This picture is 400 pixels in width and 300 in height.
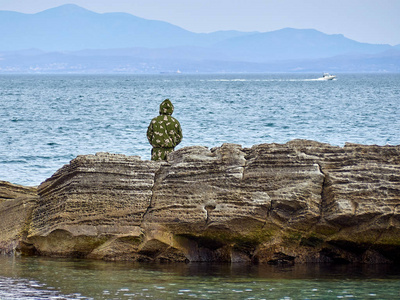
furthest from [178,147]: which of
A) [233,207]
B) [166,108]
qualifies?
[233,207]

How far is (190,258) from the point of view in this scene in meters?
15.2

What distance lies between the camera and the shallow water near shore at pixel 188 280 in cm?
1170

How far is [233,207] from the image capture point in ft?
47.5

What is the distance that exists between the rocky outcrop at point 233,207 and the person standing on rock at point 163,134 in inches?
92.8

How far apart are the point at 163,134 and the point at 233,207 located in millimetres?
4330

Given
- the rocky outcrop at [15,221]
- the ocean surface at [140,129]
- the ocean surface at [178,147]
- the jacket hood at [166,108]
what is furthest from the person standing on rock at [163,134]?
the ocean surface at [140,129]

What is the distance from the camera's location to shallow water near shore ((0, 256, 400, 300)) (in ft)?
38.4

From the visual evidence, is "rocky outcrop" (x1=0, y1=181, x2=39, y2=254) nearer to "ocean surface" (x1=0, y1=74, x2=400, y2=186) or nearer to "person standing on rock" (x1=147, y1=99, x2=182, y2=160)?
"person standing on rock" (x1=147, y1=99, x2=182, y2=160)

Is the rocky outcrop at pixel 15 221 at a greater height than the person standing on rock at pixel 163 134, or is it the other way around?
the person standing on rock at pixel 163 134

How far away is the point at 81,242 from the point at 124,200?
1287 mm

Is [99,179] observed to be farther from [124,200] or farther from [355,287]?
[355,287]

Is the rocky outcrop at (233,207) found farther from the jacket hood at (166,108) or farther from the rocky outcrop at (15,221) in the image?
the jacket hood at (166,108)

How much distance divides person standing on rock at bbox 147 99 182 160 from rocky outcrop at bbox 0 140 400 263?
2.36 meters

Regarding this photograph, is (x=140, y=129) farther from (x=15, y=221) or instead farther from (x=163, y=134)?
(x=15, y=221)
